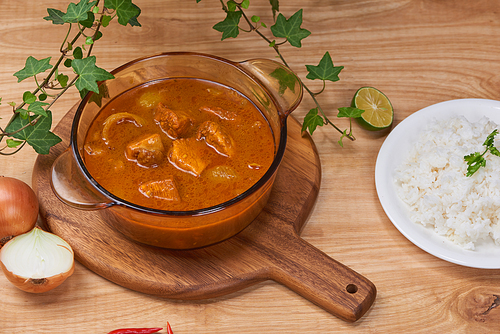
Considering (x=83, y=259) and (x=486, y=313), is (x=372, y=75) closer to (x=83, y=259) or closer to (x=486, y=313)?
(x=486, y=313)

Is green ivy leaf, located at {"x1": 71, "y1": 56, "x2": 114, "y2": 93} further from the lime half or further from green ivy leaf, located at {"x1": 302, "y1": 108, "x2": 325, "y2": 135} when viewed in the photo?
the lime half

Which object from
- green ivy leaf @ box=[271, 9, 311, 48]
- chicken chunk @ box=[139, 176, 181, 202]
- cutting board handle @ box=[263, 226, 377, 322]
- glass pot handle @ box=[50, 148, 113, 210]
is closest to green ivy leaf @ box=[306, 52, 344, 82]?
green ivy leaf @ box=[271, 9, 311, 48]

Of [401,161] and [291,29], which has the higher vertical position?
[291,29]

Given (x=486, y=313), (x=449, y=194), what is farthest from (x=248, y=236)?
(x=486, y=313)

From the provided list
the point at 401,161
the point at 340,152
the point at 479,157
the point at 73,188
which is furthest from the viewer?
the point at 340,152

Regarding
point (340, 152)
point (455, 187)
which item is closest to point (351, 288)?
point (455, 187)

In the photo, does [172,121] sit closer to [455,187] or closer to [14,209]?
[14,209]

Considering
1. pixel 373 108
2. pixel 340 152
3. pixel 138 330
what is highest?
pixel 373 108

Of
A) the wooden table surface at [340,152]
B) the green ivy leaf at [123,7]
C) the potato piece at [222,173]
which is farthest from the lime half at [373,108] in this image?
the green ivy leaf at [123,7]
